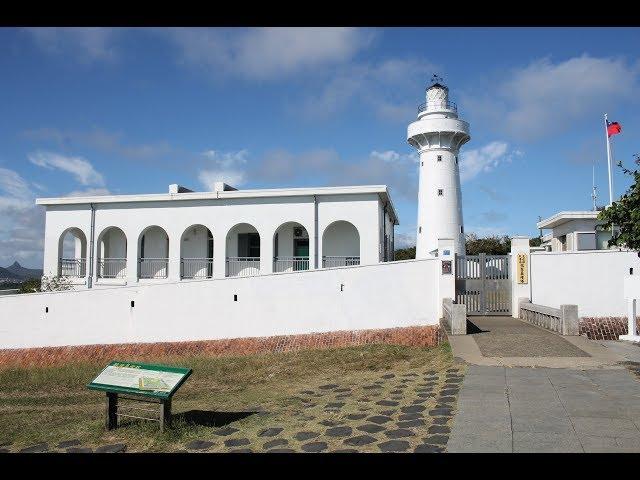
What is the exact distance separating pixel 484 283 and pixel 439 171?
10.7m

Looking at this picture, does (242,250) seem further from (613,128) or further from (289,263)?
(613,128)

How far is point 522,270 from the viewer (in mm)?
16094

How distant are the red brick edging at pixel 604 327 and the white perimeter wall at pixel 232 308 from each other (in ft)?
13.3

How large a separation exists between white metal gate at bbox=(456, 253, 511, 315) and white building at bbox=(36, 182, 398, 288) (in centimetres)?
476

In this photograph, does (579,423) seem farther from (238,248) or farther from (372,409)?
(238,248)

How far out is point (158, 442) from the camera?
6.18m

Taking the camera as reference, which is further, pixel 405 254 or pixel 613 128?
pixel 405 254

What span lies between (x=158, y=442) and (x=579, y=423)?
4.74 meters

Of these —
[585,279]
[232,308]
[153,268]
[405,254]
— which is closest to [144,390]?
[232,308]

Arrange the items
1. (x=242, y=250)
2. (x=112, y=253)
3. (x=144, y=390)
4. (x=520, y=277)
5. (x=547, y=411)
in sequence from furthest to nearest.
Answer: (x=112, y=253)
(x=242, y=250)
(x=520, y=277)
(x=144, y=390)
(x=547, y=411)

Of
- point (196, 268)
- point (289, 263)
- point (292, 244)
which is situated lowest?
point (196, 268)

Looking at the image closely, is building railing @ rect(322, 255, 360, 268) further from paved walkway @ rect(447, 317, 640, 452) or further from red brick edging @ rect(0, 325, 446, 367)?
paved walkway @ rect(447, 317, 640, 452)

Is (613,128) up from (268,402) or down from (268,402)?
up

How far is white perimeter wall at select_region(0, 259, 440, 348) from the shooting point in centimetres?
1524
